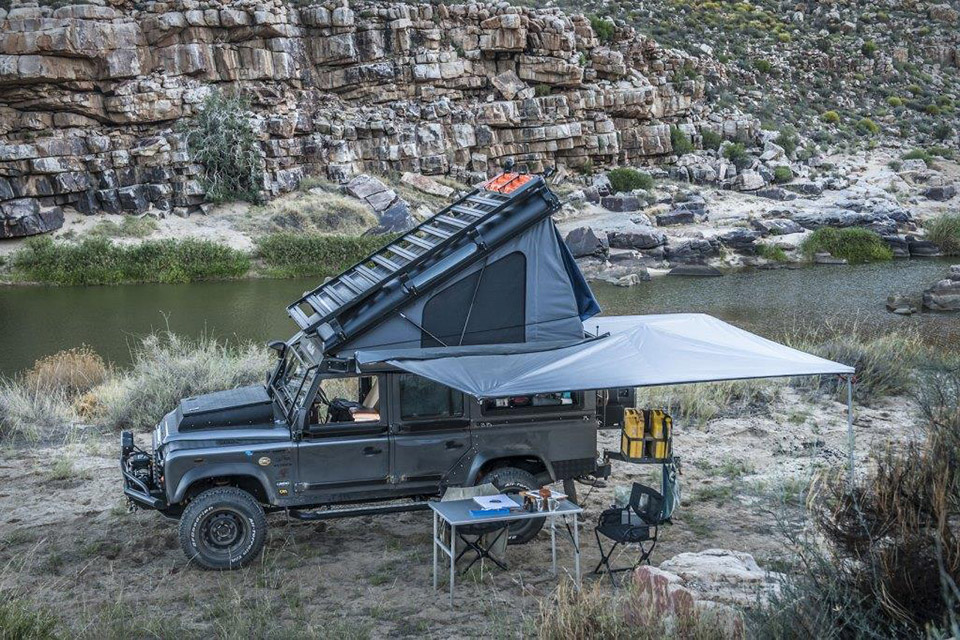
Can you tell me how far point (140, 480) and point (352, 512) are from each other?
1.82 m

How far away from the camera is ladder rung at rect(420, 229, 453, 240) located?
9.66 m

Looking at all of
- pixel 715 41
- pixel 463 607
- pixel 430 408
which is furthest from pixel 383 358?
pixel 715 41

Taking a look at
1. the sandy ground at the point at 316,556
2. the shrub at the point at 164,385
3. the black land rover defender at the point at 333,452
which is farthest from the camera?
the shrub at the point at 164,385

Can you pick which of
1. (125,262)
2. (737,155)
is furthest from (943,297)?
(125,262)

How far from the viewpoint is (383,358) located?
8.65 meters

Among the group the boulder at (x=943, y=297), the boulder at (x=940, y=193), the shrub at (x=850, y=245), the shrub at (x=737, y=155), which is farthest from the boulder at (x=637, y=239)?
the boulder at (x=940, y=193)

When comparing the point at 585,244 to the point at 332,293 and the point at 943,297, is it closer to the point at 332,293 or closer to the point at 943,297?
the point at 943,297

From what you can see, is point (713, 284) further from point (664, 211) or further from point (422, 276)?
point (422, 276)

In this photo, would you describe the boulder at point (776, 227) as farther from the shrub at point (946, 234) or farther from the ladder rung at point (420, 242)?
the ladder rung at point (420, 242)

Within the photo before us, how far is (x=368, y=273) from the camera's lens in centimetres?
998

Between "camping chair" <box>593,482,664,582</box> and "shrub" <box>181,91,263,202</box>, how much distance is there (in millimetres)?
38505

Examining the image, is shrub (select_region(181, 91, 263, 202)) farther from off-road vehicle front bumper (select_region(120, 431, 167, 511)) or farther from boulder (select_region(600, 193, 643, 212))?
off-road vehicle front bumper (select_region(120, 431, 167, 511))

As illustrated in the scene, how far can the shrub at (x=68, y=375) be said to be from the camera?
17.1m

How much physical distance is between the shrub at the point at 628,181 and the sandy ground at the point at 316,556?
130 ft
